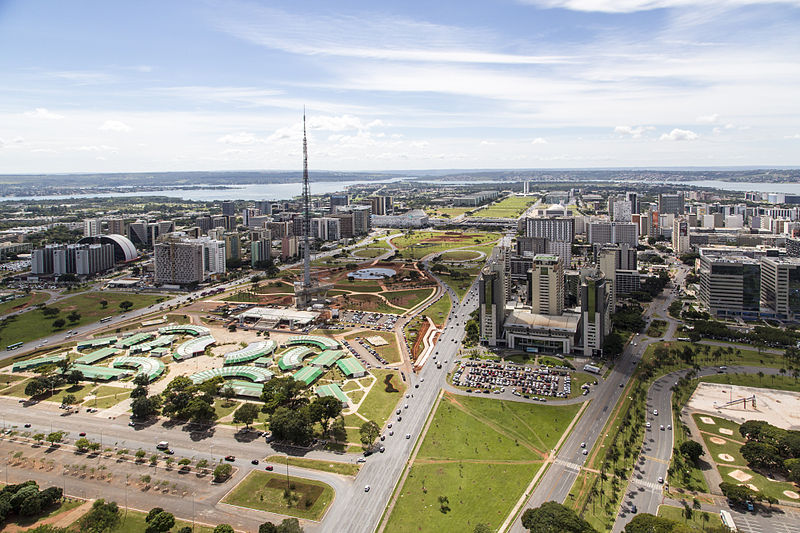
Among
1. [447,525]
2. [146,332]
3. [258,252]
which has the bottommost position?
[447,525]

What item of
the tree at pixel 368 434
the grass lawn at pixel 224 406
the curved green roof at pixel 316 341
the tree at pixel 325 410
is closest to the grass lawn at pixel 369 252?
the curved green roof at pixel 316 341

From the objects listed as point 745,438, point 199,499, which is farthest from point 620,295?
point 199,499

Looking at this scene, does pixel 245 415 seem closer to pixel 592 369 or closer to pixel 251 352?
pixel 251 352

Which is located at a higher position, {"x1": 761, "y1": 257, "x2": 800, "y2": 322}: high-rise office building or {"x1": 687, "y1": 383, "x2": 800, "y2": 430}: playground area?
{"x1": 761, "y1": 257, "x2": 800, "y2": 322}: high-rise office building

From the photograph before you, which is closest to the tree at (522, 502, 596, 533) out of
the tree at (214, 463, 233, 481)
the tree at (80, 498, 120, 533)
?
the tree at (214, 463, 233, 481)

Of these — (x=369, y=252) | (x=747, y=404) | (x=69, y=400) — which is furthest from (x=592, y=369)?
(x=369, y=252)

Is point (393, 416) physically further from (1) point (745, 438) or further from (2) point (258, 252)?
(2) point (258, 252)

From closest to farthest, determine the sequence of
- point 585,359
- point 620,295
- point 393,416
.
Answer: point 393,416
point 585,359
point 620,295

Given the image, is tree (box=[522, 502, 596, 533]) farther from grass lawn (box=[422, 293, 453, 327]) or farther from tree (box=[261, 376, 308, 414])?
grass lawn (box=[422, 293, 453, 327])

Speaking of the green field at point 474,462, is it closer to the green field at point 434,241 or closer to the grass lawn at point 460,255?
the grass lawn at point 460,255
